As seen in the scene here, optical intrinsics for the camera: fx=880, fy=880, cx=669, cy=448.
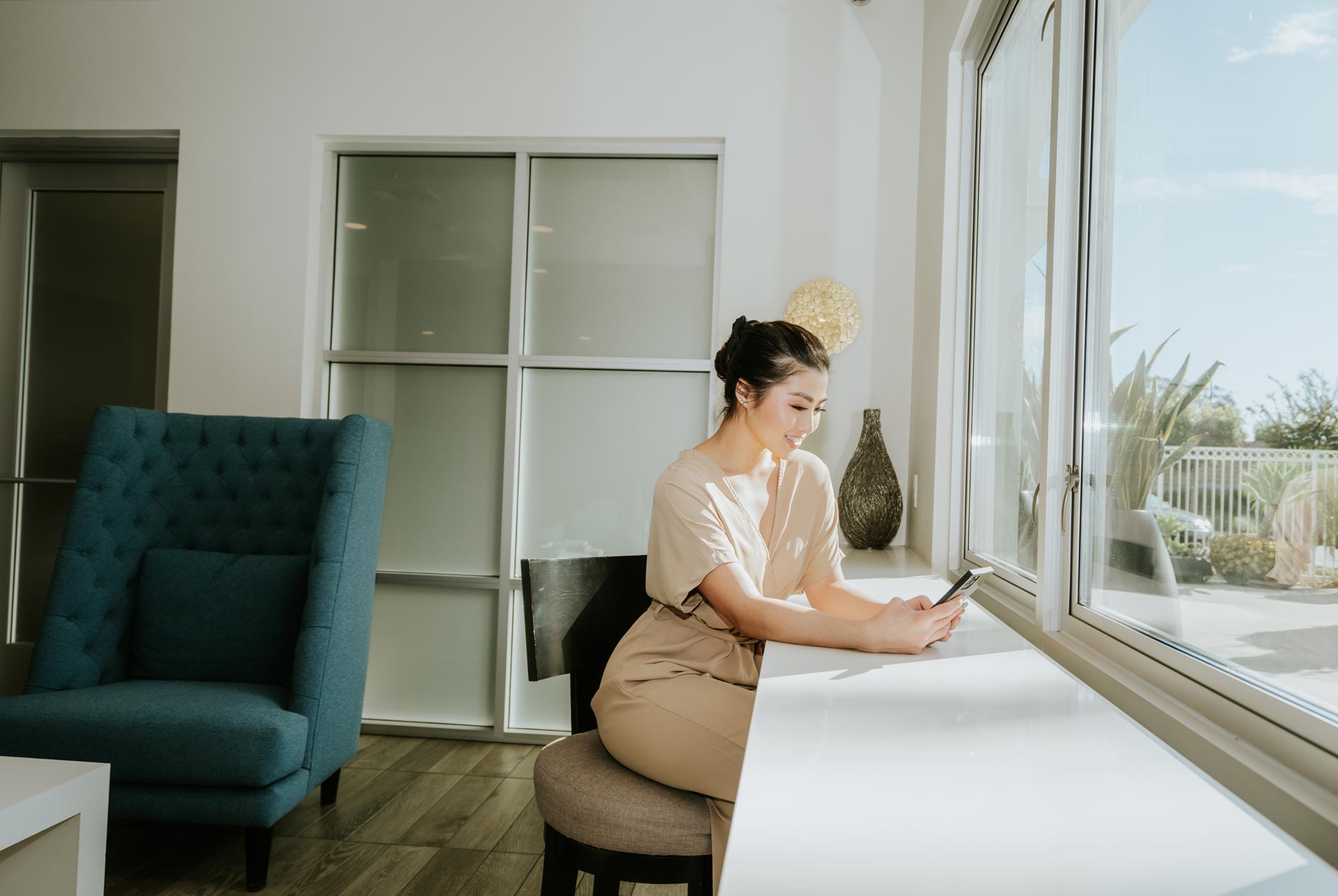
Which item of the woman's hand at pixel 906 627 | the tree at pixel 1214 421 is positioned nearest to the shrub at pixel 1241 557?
the tree at pixel 1214 421

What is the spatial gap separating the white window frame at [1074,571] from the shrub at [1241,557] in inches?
4.3

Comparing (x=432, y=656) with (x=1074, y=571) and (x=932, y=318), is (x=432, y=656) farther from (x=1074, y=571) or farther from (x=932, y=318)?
(x=1074, y=571)

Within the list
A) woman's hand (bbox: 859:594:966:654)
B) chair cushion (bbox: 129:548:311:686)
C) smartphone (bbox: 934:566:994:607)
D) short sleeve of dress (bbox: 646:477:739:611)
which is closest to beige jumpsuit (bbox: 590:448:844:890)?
short sleeve of dress (bbox: 646:477:739:611)

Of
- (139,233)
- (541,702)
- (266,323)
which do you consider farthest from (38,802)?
(139,233)

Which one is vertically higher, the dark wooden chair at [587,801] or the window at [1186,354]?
the window at [1186,354]

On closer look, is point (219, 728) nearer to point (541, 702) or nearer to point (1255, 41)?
point (541, 702)

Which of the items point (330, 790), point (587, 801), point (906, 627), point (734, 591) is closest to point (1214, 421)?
point (906, 627)

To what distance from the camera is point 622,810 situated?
48.9 inches

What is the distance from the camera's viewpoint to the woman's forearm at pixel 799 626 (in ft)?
4.17

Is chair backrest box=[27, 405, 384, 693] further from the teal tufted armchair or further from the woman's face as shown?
the woman's face

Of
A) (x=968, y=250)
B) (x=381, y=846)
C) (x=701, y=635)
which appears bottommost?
(x=381, y=846)

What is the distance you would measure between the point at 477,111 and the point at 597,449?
4.10 ft

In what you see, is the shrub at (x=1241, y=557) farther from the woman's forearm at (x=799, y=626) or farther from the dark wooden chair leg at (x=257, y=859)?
the dark wooden chair leg at (x=257, y=859)

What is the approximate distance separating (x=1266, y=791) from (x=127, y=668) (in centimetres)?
260
